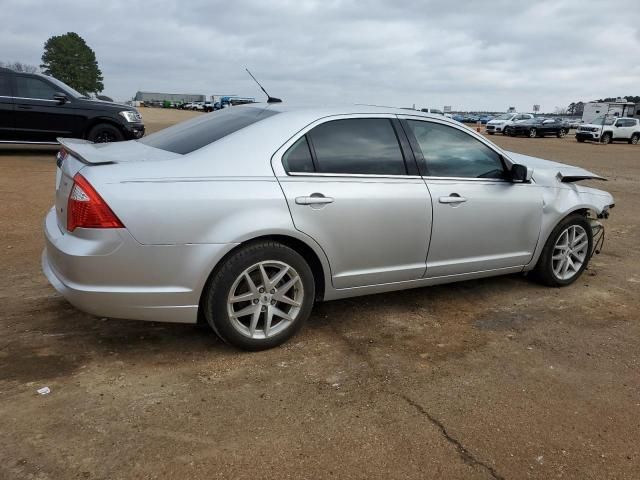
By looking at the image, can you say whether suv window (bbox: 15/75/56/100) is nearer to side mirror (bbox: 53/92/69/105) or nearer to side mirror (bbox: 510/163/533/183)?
side mirror (bbox: 53/92/69/105)

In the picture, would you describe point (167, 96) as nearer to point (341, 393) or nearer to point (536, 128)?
point (536, 128)

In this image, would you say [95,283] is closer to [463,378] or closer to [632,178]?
[463,378]

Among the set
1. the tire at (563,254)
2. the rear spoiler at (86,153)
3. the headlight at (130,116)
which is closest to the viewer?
the rear spoiler at (86,153)

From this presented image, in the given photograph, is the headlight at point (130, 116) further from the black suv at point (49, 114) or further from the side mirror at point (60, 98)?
the side mirror at point (60, 98)

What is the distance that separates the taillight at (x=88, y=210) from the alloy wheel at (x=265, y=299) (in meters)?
0.80

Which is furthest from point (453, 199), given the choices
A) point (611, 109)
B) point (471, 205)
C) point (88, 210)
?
point (611, 109)

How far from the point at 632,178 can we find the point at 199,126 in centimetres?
1370

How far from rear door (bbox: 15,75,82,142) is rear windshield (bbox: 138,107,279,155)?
844cm

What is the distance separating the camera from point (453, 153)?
4219 millimetres

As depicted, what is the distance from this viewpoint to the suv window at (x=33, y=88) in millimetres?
11281

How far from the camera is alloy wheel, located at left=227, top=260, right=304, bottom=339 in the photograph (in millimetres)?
3352

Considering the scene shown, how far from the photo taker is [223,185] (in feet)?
10.5

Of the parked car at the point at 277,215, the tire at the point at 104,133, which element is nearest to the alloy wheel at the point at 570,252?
the parked car at the point at 277,215

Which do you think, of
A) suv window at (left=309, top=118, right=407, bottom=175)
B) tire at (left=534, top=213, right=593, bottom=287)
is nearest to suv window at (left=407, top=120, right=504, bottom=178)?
suv window at (left=309, top=118, right=407, bottom=175)
